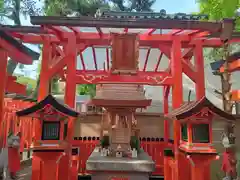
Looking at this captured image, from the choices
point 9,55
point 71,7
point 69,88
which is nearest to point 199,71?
point 69,88

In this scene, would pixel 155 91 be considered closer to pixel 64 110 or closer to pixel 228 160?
pixel 228 160

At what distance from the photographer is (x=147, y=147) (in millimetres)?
11211

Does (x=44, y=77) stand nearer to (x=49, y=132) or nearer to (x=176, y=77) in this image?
(x=49, y=132)

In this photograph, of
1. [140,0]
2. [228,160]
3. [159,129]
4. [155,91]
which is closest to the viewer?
[228,160]

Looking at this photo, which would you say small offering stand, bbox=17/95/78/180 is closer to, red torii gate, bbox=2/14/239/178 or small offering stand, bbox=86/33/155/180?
red torii gate, bbox=2/14/239/178

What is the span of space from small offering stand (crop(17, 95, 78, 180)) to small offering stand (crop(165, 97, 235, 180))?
117 inches

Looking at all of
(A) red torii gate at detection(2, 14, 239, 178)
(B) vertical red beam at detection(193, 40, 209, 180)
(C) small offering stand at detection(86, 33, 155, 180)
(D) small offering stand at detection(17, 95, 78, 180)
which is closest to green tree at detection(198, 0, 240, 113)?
(B) vertical red beam at detection(193, 40, 209, 180)

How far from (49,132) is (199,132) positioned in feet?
12.6

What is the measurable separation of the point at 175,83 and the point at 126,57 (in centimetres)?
176

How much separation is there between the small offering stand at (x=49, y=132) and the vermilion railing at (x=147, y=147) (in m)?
4.61

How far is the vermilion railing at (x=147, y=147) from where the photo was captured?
420 inches

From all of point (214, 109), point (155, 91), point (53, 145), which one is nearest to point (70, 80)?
point (53, 145)

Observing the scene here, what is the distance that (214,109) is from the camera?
19.5 ft

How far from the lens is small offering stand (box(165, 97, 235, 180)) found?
5934mm
